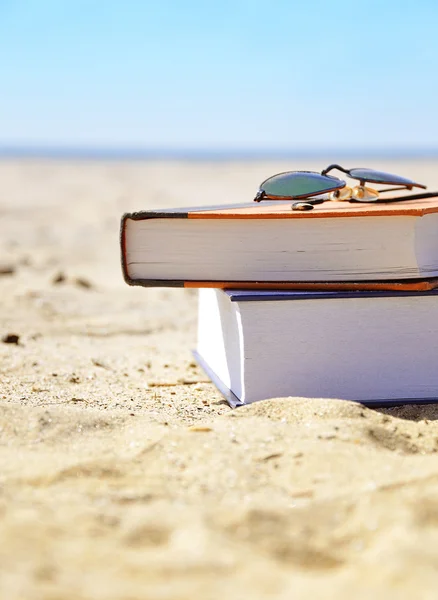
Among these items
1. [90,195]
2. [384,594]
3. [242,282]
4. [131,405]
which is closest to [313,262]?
[242,282]

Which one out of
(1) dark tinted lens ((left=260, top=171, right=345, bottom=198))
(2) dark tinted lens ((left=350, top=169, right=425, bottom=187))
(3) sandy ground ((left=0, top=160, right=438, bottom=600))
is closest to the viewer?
(3) sandy ground ((left=0, top=160, right=438, bottom=600))

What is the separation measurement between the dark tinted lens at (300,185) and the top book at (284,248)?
0.14 meters

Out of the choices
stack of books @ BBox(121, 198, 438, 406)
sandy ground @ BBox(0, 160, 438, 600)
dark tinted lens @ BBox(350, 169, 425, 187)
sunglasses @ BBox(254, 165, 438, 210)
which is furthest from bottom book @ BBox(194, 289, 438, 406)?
dark tinted lens @ BBox(350, 169, 425, 187)

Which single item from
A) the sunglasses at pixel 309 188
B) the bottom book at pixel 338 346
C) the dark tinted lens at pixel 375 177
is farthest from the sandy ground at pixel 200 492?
the dark tinted lens at pixel 375 177

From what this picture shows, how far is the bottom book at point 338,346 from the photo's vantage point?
9.39 ft

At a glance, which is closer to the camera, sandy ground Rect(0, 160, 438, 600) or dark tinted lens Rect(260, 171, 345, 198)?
sandy ground Rect(0, 160, 438, 600)

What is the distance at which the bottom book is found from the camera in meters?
2.86

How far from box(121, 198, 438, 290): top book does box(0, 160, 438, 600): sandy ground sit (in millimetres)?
454

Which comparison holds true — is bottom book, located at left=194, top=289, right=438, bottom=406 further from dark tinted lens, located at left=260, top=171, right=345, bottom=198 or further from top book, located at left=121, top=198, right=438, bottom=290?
dark tinted lens, located at left=260, top=171, right=345, bottom=198

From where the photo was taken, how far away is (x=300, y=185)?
3156 millimetres

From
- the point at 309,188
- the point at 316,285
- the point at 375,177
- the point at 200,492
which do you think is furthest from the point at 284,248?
the point at 200,492

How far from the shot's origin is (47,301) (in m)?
5.92

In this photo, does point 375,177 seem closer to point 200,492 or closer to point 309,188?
point 309,188

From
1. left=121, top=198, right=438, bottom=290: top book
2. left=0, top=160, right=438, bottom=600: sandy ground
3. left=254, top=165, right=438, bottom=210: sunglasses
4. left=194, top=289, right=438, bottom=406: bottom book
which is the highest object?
left=254, top=165, right=438, bottom=210: sunglasses
